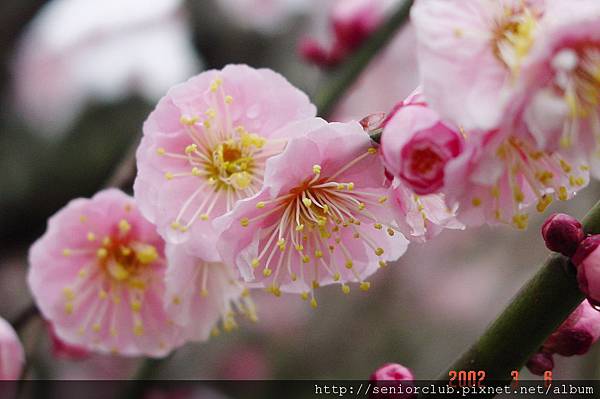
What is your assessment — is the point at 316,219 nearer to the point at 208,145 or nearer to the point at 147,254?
the point at 208,145

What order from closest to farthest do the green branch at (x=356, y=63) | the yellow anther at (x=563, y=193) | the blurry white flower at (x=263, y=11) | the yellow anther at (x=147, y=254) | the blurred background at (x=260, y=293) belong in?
the yellow anther at (x=563, y=193), the yellow anther at (x=147, y=254), the green branch at (x=356, y=63), the blurred background at (x=260, y=293), the blurry white flower at (x=263, y=11)

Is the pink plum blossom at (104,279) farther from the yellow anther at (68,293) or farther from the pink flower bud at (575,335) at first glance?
the pink flower bud at (575,335)

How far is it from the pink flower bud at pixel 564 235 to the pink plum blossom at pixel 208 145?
0.85 feet

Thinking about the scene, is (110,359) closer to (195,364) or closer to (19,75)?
(195,364)

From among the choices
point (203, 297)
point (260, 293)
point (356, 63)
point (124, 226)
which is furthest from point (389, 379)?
point (260, 293)

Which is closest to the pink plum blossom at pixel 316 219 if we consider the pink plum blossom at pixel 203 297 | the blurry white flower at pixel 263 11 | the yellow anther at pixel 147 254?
the pink plum blossom at pixel 203 297

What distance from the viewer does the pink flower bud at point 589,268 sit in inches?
23.3

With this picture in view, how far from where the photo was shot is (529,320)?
643 millimetres

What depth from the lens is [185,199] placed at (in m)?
0.82

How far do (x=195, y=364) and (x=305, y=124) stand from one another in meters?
1.29

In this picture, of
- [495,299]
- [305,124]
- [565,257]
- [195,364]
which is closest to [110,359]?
[195,364]

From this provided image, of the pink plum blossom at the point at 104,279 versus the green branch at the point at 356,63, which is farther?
the green branch at the point at 356,63

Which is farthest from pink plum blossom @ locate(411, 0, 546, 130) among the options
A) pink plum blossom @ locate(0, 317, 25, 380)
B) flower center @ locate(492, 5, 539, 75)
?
pink plum blossom @ locate(0, 317, 25, 380)

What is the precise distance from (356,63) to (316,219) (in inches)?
20.0
